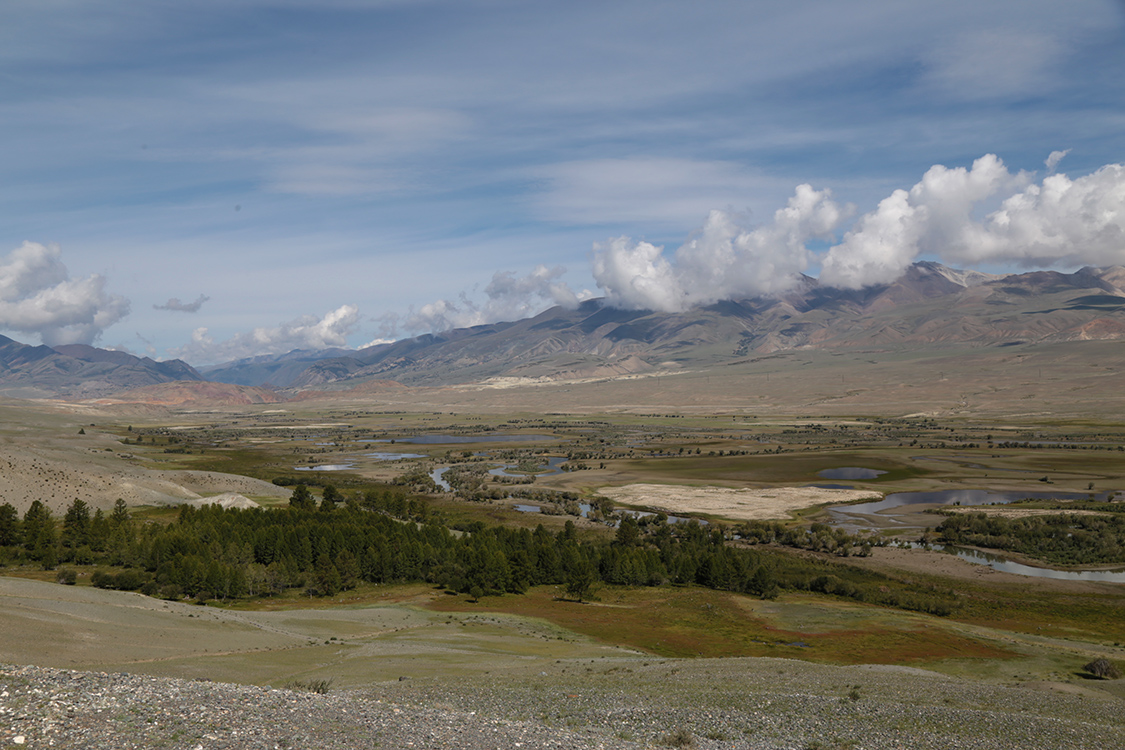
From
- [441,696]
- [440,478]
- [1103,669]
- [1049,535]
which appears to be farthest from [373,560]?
[1049,535]

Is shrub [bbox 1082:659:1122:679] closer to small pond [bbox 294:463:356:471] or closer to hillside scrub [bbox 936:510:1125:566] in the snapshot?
hillside scrub [bbox 936:510:1125:566]

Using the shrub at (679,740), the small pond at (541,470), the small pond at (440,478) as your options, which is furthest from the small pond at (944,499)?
the shrub at (679,740)

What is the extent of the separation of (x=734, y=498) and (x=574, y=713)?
101 meters

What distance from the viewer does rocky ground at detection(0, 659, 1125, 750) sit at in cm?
1914

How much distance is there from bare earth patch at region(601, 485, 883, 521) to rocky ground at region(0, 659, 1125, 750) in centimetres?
7704

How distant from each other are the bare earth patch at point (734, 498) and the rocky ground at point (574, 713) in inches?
3033

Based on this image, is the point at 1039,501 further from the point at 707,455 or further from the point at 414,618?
the point at 414,618

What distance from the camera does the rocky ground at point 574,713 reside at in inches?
754

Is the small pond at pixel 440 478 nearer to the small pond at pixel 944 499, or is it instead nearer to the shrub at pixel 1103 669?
the small pond at pixel 944 499

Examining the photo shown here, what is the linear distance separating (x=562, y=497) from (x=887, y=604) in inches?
2760

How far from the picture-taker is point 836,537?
92375 mm

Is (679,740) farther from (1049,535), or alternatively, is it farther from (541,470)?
(541,470)

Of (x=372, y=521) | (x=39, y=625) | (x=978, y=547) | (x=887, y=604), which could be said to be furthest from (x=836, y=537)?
(x=39, y=625)

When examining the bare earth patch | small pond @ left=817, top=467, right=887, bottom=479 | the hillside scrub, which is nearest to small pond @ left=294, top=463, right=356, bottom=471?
the bare earth patch
